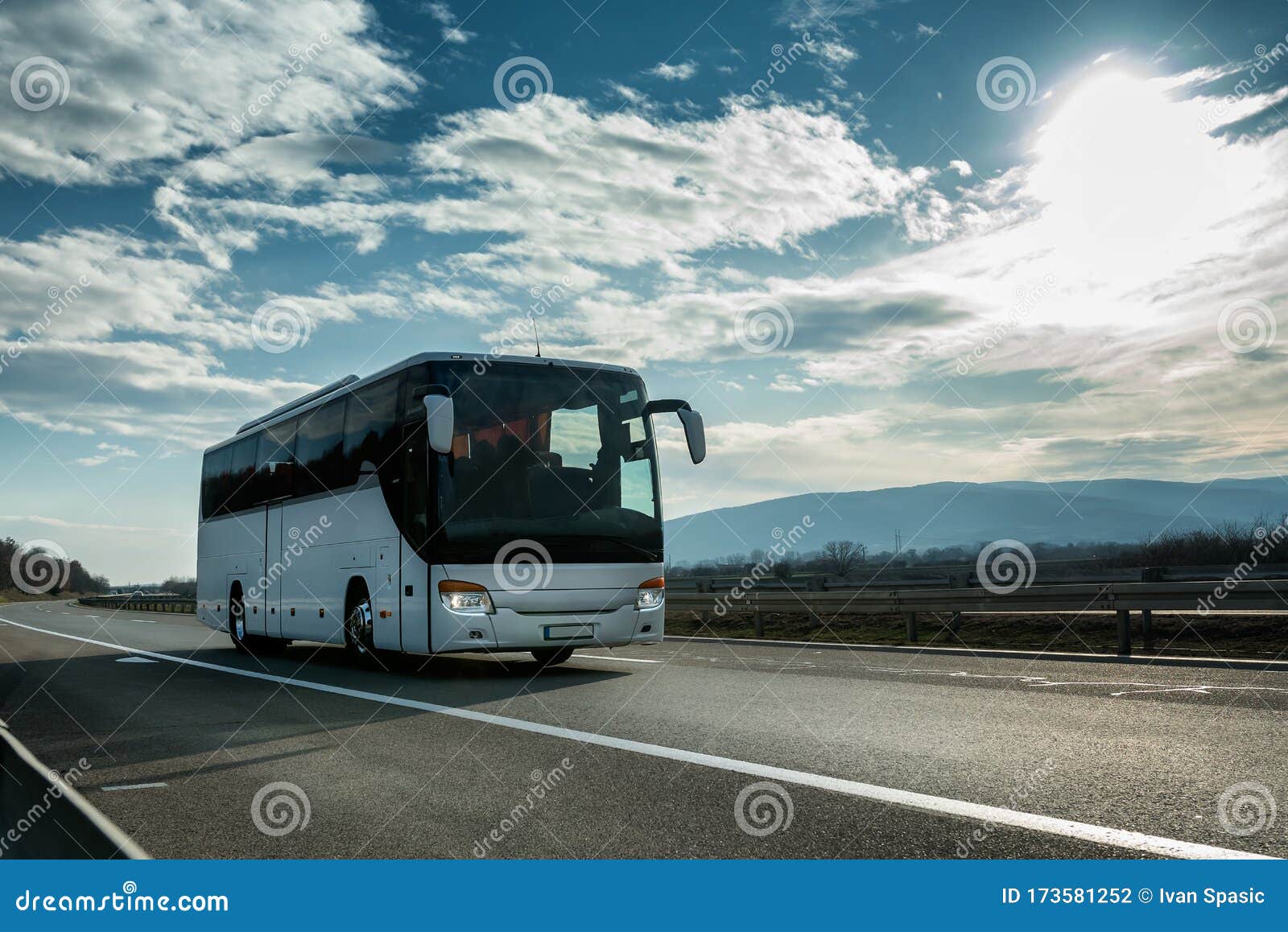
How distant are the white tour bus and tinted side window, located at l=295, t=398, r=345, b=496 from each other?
2.3 inches

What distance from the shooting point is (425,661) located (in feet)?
52.2

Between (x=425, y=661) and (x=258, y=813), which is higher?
(x=425, y=661)

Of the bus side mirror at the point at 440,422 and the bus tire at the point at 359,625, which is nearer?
the bus side mirror at the point at 440,422

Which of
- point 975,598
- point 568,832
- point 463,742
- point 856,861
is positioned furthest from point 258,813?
point 975,598

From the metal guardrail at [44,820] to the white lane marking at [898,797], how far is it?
3340 millimetres

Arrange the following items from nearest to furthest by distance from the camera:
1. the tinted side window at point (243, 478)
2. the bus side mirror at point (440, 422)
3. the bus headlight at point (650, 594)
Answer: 1. the bus side mirror at point (440, 422)
2. the bus headlight at point (650, 594)
3. the tinted side window at point (243, 478)

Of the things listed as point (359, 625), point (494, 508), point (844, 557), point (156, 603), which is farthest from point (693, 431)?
point (156, 603)

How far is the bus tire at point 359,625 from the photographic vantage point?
1385 cm

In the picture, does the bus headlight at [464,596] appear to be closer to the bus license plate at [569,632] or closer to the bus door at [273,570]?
the bus license plate at [569,632]

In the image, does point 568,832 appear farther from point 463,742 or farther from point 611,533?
point 611,533

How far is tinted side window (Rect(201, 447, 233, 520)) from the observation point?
67.8 ft

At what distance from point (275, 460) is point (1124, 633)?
498 inches

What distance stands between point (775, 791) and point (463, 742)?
2848 mm

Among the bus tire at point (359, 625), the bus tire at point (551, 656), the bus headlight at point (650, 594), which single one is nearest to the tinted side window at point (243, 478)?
the bus tire at point (359, 625)
